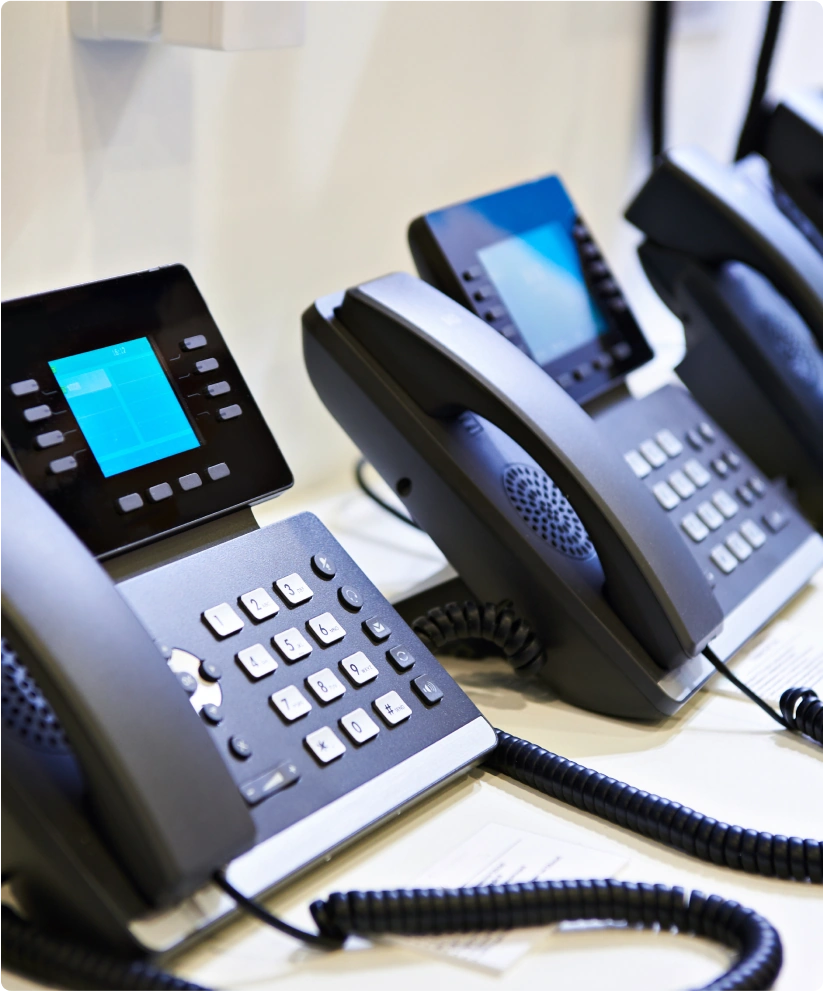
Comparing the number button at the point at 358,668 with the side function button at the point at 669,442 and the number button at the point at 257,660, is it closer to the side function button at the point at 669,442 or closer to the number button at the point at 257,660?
the number button at the point at 257,660

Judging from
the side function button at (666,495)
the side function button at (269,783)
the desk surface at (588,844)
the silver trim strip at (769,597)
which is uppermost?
the side function button at (666,495)

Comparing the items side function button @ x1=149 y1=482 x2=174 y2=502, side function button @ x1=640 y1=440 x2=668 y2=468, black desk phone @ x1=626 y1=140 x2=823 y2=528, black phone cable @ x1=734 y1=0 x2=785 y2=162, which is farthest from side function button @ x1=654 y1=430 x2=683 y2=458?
black phone cable @ x1=734 y1=0 x2=785 y2=162

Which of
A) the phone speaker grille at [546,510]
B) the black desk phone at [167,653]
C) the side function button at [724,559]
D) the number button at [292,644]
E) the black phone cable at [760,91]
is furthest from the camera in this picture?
the black phone cable at [760,91]

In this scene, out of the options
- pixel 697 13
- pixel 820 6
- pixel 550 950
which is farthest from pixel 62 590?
pixel 820 6

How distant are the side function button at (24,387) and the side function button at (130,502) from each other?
0.06 meters

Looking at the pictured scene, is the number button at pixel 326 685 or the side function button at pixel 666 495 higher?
the side function button at pixel 666 495

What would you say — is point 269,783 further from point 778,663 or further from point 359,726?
point 778,663

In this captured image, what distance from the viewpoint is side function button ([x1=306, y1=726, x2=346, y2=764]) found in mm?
454

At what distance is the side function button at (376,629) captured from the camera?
513mm

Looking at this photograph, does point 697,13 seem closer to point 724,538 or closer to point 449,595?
point 724,538

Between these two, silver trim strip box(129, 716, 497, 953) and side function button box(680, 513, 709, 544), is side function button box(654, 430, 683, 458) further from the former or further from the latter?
silver trim strip box(129, 716, 497, 953)

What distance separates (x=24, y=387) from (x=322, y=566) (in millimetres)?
166

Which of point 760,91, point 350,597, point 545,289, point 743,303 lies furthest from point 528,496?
point 760,91

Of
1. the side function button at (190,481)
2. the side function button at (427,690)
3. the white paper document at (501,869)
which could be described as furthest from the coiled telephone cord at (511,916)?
the side function button at (190,481)
